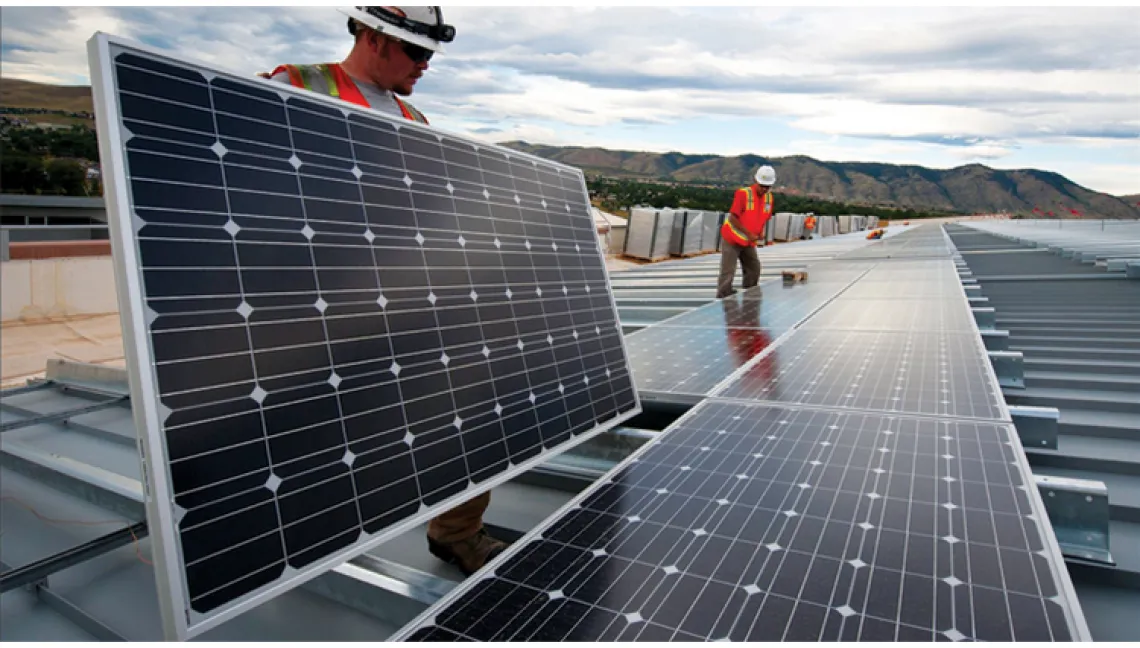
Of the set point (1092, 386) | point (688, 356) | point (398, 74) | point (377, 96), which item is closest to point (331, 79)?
point (377, 96)

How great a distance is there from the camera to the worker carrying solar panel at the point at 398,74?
3297 millimetres

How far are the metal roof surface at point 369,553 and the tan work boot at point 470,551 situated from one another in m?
0.09

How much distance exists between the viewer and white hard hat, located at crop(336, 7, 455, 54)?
3.33 metres

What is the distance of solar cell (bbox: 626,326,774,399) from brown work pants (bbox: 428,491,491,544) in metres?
1.55

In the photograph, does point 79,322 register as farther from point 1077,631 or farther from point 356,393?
point 1077,631

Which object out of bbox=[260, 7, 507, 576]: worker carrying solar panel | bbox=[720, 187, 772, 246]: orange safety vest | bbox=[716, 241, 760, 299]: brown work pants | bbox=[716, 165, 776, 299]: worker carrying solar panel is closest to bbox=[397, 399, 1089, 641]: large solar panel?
bbox=[260, 7, 507, 576]: worker carrying solar panel

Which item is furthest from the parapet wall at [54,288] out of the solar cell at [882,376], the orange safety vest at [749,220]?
the solar cell at [882,376]

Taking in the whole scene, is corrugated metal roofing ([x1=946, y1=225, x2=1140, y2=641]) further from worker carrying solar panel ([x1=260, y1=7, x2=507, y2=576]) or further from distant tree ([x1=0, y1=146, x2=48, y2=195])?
distant tree ([x1=0, y1=146, x2=48, y2=195])

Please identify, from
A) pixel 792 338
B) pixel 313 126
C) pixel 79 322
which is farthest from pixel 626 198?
pixel 313 126

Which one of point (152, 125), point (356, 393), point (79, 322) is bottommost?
point (79, 322)

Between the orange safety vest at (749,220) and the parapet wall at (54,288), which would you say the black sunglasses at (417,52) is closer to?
the orange safety vest at (749,220)

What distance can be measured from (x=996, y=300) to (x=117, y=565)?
11.7m

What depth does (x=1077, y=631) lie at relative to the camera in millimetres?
1754

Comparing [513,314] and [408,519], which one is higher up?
[513,314]
